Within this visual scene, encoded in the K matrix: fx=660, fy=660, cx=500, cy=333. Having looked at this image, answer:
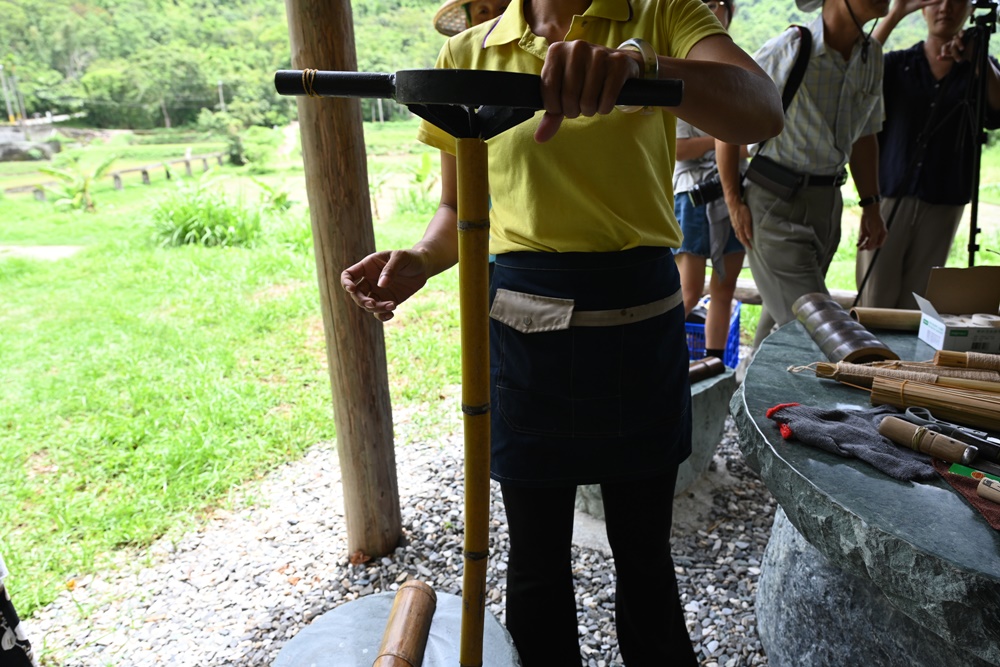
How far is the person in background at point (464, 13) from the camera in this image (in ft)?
8.35

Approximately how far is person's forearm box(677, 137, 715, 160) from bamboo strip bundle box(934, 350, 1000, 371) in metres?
1.93

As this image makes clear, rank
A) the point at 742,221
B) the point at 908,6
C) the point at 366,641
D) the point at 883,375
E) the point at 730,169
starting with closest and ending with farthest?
the point at 366,641 < the point at 883,375 < the point at 730,169 < the point at 742,221 < the point at 908,6

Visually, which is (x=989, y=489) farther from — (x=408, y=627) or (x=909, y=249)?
(x=909, y=249)

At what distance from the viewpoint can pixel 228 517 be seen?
10.1ft

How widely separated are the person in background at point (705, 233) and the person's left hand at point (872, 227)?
0.61 meters

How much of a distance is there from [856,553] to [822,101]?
222 cm

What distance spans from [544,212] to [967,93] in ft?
10.3

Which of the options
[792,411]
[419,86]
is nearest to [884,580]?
[792,411]

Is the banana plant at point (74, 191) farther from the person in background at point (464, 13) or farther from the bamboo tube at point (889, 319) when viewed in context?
the bamboo tube at point (889, 319)

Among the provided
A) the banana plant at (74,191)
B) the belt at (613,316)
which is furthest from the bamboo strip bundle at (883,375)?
the banana plant at (74,191)

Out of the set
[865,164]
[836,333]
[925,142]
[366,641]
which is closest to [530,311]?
[366,641]

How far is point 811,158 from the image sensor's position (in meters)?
2.85

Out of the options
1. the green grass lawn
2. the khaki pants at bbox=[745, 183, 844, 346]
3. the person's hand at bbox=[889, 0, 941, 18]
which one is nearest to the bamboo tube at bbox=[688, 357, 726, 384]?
the khaki pants at bbox=[745, 183, 844, 346]

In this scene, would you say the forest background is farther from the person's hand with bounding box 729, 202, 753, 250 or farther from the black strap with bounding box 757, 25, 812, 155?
the black strap with bounding box 757, 25, 812, 155
